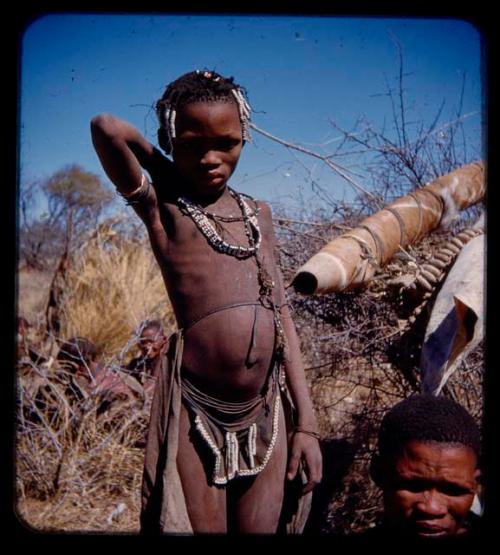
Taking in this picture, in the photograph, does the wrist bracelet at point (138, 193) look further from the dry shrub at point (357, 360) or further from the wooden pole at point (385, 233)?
the dry shrub at point (357, 360)

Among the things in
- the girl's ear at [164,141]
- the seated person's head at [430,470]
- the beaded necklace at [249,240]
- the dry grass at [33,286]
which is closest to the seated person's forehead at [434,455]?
the seated person's head at [430,470]

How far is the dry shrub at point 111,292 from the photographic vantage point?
6.32 meters

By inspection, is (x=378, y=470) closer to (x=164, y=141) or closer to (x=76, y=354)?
(x=164, y=141)

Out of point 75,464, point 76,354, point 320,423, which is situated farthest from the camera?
point 76,354

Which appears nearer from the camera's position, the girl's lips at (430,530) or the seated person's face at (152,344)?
the girl's lips at (430,530)

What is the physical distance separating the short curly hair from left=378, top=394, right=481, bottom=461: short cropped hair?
904mm

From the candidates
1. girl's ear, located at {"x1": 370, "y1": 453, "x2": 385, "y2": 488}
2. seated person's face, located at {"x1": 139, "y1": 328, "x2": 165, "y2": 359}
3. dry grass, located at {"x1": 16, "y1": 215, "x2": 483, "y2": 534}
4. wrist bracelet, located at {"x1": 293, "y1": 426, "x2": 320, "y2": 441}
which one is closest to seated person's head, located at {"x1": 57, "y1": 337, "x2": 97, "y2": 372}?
dry grass, located at {"x1": 16, "y1": 215, "x2": 483, "y2": 534}

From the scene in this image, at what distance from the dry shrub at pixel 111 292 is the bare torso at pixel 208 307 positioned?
422 cm

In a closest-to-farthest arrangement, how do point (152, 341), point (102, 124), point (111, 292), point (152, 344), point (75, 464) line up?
point (102, 124) < point (75, 464) < point (152, 344) < point (152, 341) < point (111, 292)

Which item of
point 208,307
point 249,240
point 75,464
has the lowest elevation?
point 75,464

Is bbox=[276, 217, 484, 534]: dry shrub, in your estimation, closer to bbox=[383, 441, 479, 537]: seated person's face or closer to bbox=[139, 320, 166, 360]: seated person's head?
bbox=[383, 441, 479, 537]: seated person's face

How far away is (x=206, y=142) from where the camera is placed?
170 centimetres

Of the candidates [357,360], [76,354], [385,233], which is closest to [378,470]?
[385,233]

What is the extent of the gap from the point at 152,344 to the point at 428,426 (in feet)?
10.1
